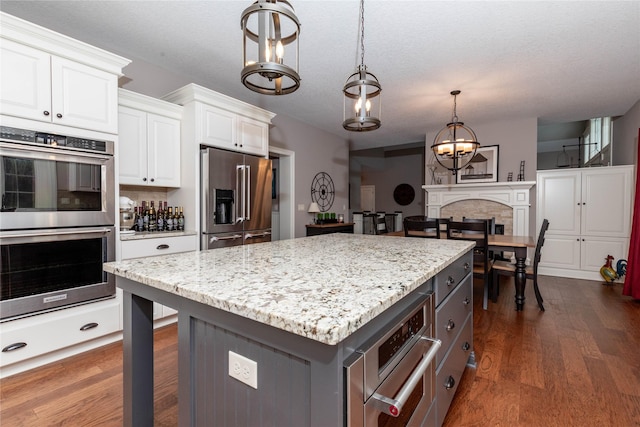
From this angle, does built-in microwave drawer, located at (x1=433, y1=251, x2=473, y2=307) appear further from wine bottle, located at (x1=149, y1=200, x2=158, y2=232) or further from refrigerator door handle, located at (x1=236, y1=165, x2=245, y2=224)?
Answer: wine bottle, located at (x1=149, y1=200, x2=158, y2=232)

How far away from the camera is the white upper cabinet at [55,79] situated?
6.21 feet

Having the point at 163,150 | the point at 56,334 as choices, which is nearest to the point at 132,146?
the point at 163,150

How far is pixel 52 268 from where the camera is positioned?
208cm

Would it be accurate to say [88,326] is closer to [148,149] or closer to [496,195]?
[148,149]

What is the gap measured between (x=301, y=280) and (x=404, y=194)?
8.90 meters

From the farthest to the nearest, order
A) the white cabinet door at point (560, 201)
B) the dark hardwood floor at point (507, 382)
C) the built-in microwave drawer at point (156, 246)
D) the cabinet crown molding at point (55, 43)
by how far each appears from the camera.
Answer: the white cabinet door at point (560, 201)
the built-in microwave drawer at point (156, 246)
the cabinet crown molding at point (55, 43)
the dark hardwood floor at point (507, 382)

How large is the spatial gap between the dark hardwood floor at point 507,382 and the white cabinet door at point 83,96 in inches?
68.0

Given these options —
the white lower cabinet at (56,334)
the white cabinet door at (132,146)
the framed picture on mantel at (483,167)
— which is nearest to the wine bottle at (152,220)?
the white cabinet door at (132,146)

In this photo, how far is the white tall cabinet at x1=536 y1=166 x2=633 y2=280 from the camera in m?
4.41

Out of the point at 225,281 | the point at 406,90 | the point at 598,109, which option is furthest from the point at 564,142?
the point at 225,281

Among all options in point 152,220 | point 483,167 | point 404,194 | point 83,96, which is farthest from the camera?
point 404,194

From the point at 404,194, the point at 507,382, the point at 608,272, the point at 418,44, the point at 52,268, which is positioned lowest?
the point at 507,382

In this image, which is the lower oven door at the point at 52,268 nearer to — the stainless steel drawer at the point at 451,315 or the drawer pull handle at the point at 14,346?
the drawer pull handle at the point at 14,346

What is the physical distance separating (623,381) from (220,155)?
3606 mm
